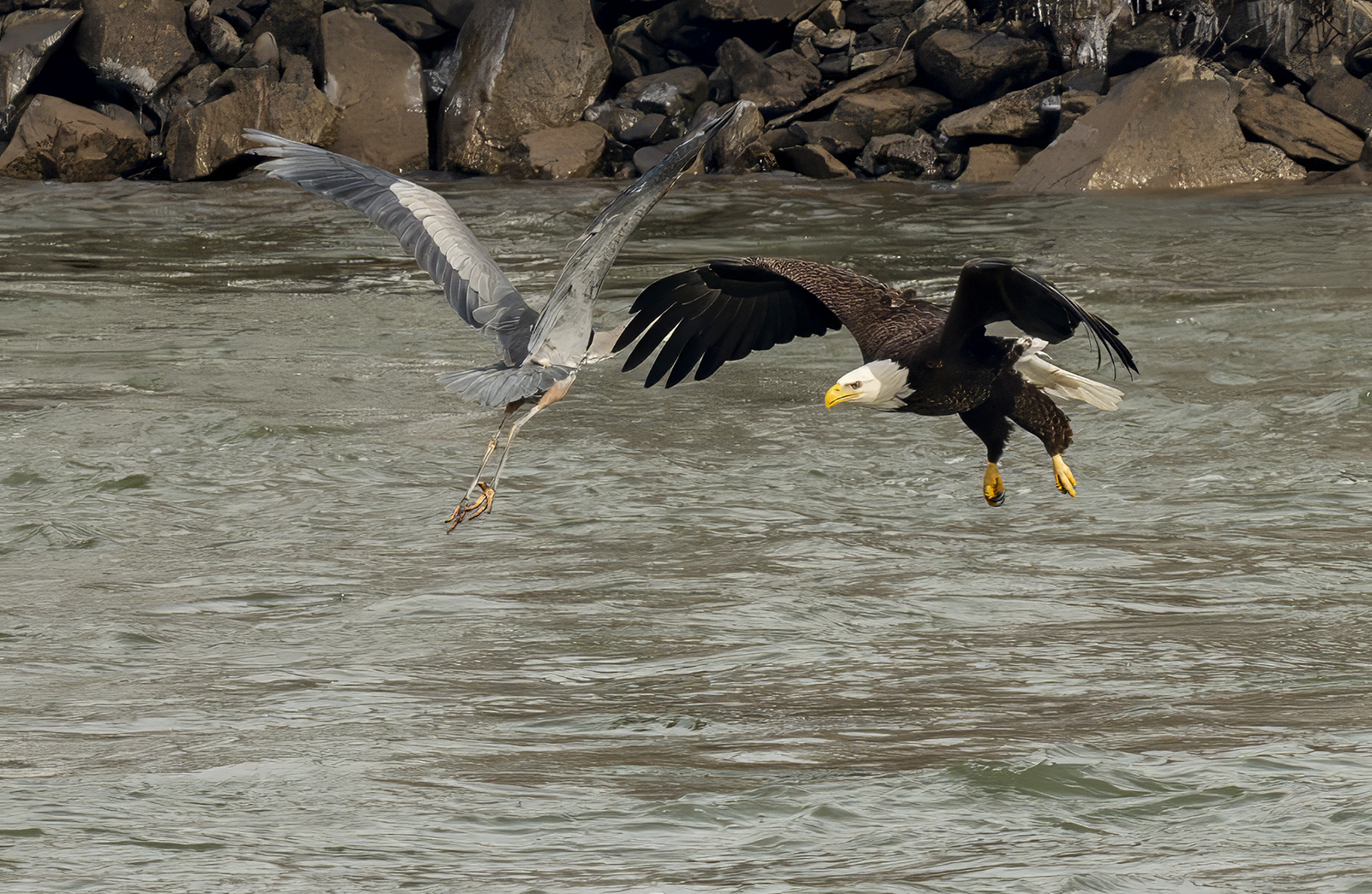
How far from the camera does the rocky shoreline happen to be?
1543 cm

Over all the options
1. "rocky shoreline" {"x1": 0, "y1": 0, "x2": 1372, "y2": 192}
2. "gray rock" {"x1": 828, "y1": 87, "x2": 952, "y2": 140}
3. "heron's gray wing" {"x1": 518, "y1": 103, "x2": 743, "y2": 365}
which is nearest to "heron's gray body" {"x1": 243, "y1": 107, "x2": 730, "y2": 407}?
"heron's gray wing" {"x1": 518, "y1": 103, "x2": 743, "y2": 365}

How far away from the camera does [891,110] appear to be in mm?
16172

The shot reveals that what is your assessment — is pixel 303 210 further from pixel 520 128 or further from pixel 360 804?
pixel 360 804

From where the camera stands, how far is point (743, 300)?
6.25 meters

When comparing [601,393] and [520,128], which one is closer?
[601,393]

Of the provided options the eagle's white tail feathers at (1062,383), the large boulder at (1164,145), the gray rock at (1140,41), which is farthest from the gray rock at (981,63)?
the eagle's white tail feathers at (1062,383)

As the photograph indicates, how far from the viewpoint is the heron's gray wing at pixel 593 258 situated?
15.5ft

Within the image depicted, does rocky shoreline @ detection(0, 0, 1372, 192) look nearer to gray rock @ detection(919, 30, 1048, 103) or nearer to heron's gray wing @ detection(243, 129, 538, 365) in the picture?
gray rock @ detection(919, 30, 1048, 103)

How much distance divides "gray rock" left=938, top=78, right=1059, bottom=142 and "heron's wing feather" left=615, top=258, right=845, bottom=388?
9977 mm

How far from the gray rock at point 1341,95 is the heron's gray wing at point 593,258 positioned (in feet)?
38.1

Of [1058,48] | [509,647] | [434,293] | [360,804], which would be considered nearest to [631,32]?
[1058,48]

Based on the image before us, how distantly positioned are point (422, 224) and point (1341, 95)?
11.6m

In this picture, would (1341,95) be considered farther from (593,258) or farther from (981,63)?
(593,258)

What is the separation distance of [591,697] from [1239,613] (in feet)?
7.04
